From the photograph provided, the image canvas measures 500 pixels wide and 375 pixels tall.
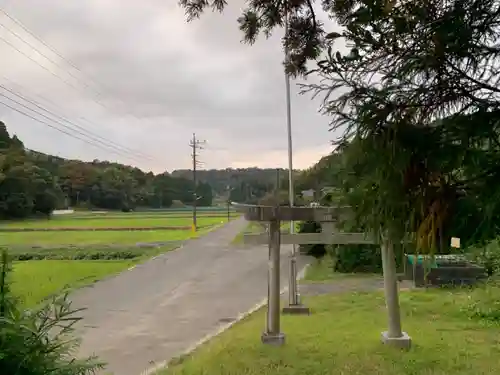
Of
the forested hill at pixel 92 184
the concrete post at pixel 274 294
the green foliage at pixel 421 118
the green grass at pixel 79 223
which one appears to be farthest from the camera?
the green grass at pixel 79 223

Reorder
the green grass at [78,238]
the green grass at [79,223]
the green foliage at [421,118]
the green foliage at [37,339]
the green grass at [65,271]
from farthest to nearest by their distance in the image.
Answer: the green grass at [79,223], the green grass at [78,238], the green grass at [65,271], the green foliage at [421,118], the green foliage at [37,339]

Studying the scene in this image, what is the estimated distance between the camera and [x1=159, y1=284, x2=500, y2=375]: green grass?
193 inches

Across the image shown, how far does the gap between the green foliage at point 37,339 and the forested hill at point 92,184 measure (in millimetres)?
10441

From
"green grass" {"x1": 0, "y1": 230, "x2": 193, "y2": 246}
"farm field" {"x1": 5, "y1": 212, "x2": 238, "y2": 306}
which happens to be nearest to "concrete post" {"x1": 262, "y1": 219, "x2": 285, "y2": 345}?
"farm field" {"x1": 5, "y1": 212, "x2": 238, "y2": 306}

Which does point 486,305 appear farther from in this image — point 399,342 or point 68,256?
point 68,256

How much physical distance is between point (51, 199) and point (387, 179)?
111 feet

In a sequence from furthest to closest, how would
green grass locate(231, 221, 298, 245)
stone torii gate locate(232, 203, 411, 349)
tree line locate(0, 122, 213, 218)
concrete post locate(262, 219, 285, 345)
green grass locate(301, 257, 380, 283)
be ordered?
tree line locate(0, 122, 213, 218)
green grass locate(301, 257, 380, 283)
green grass locate(231, 221, 298, 245)
concrete post locate(262, 219, 285, 345)
stone torii gate locate(232, 203, 411, 349)

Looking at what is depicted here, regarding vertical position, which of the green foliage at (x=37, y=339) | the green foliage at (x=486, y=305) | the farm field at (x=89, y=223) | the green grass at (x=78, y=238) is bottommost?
the green grass at (x=78, y=238)

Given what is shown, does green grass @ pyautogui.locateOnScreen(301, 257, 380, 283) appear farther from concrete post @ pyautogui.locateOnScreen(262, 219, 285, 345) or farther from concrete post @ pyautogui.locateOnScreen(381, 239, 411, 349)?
concrete post @ pyautogui.locateOnScreen(381, 239, 411, 349)

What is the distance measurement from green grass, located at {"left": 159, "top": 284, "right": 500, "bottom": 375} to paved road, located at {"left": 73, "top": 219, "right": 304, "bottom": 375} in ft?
2.24

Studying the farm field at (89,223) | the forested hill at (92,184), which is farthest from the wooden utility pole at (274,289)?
the farm field at (89,223)

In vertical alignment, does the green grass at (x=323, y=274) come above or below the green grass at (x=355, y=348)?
below

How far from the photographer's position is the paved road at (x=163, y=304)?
263 inches

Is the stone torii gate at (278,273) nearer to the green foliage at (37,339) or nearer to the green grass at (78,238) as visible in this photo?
the green foliage at (37,339)
